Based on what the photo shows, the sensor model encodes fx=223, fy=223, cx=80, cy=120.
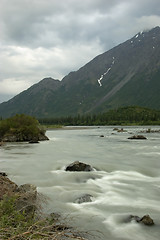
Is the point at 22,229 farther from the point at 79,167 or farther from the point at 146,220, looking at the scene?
the point at 79,167

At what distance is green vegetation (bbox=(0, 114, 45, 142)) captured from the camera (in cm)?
5650

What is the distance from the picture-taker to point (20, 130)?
56.7 m

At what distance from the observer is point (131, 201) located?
12930 millimetres

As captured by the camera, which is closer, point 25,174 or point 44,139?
point 25,174

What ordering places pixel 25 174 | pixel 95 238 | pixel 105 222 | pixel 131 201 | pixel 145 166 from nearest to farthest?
1. pixel 95 238
2. pixel 105 222
3. pixel 131 201
4. pixel 25 174
5. pixel 145 166

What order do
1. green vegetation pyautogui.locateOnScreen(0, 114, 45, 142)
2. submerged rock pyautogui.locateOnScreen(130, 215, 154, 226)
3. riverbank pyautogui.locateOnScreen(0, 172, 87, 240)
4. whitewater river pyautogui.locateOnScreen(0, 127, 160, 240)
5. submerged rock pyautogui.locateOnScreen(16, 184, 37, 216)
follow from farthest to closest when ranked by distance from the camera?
green vegetation pyautogui.locateOnScreen(0, 114, 45, 142)
submerged rock pyautogui.locateOnScreen(130, 215, 154, 226)
whitewater river pyautogui.locateOnScreen(0, 127, 160, 240)
submerged rock pyautogui.locateOnScreen(16, 184, 37, 216)
riverbank pyautogui.locateOnScreen(0, 172, 87, 240)

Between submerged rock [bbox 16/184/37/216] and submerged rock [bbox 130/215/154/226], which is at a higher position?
submerged rock [bbox 16/184/37/216]

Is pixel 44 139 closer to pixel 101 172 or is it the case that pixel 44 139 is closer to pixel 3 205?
pixel 101 172

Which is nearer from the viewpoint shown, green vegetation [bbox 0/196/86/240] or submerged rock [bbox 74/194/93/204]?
green vegetation [bbox 0/196/86/240]

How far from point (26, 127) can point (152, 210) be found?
48.4 metres

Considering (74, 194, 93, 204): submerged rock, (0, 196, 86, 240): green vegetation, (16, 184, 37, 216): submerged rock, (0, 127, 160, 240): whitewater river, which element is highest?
(0, 196, 86, 240): green vegetation

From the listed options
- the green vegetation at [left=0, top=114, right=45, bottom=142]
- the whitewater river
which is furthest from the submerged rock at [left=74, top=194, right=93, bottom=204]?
the green vegetation at [left=0, top=114, right=45, bottom=142]

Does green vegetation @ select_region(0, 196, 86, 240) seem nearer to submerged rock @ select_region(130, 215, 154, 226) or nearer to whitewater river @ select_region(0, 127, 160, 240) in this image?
whitewater river @ select_region(0, 127, 160, 240)

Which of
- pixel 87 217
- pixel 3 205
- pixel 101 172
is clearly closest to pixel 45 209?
pixel 87 217
